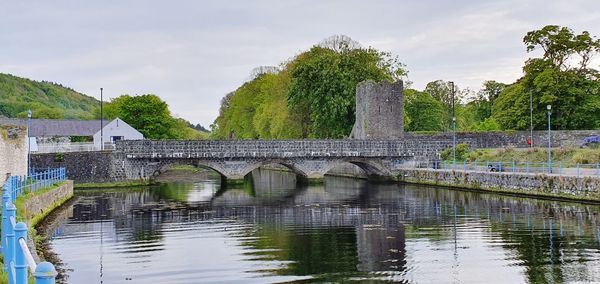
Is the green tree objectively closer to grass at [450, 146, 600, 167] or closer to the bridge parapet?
the bridge parapet

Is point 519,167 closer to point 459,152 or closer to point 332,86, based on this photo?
point 459,152

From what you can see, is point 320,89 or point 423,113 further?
point 423,113

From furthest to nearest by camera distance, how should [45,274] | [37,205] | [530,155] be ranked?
[530,155] < [37,205] < [45,274]

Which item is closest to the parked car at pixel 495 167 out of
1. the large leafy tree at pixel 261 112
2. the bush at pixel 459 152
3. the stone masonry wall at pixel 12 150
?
the bush at pixel 459 152

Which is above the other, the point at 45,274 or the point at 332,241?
the point at 45,274

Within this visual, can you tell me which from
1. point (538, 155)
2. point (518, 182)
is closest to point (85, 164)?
point (518, 182)

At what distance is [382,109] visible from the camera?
1783 inches

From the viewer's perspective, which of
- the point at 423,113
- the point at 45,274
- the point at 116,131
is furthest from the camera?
the point at 423,113

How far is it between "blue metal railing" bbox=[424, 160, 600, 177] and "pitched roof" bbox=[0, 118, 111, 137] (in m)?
30.2

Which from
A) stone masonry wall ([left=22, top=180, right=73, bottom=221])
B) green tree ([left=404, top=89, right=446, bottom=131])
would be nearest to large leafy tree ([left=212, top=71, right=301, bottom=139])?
green tree ([left=404, top=89, right=446, bottom=131])

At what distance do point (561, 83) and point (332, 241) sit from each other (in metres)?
36.1

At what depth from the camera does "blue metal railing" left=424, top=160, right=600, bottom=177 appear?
89.3 ft

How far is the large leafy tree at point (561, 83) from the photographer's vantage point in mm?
46875

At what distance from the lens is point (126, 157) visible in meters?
39.7
